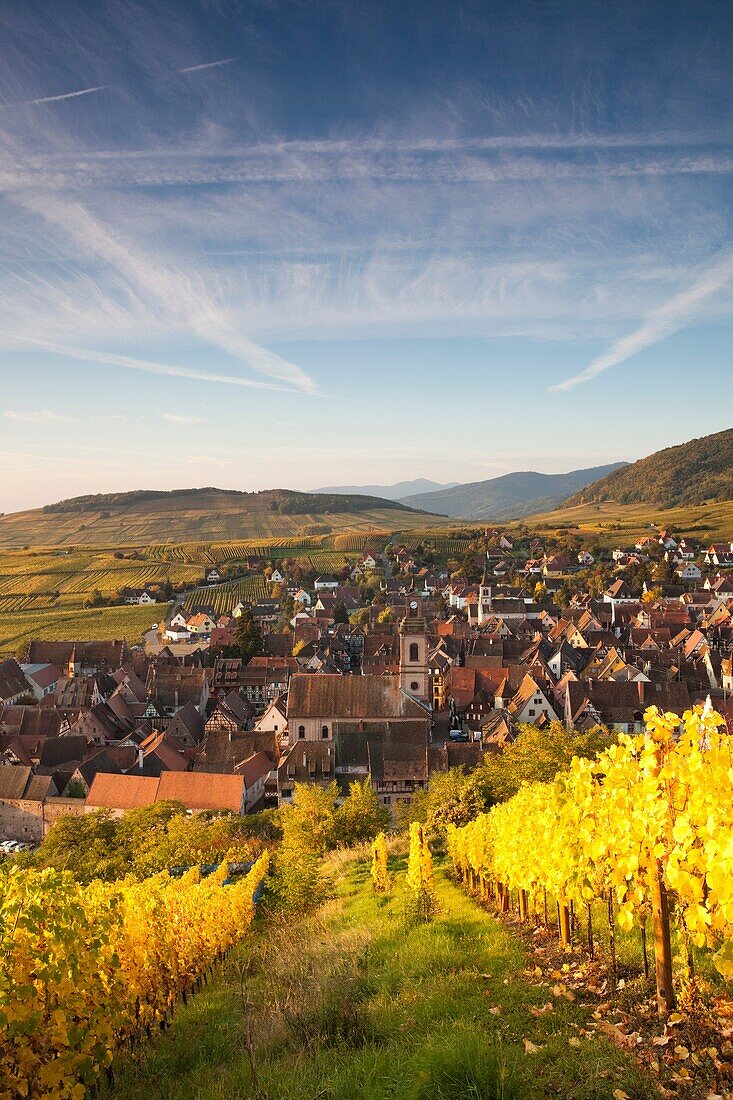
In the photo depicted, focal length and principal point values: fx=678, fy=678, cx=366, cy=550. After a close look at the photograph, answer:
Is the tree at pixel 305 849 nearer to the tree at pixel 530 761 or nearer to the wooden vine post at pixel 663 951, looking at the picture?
the tree at pixel 530 761

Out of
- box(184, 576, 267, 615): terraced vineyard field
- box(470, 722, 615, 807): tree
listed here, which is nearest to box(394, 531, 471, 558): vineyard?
box(184, 576, 267, 615): terraced vineyard field

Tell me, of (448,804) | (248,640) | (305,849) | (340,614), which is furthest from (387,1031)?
(340,614)

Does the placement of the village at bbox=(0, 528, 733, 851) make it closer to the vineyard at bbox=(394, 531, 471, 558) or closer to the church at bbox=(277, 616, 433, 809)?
Result: the church at bbox=(277, 616, 433, 809)

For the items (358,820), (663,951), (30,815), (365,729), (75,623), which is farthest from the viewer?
(75,623)

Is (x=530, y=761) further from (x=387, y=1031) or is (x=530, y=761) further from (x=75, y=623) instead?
(x=75, y=623)

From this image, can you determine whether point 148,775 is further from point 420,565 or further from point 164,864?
point 420,565

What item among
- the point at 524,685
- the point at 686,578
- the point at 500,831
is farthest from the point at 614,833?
the point at 686,578

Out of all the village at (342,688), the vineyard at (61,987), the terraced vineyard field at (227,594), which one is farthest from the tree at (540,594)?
the vineyard at (61,987)
